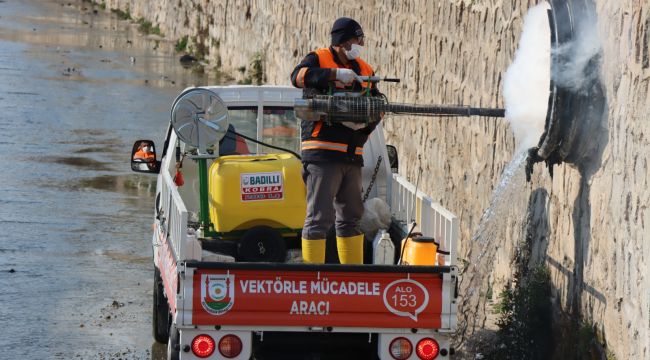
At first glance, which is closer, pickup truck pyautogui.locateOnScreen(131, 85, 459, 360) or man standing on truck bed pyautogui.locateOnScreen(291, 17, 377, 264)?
pickup truck pyautogui.locateOnScreen(131, 85, 459, 360)

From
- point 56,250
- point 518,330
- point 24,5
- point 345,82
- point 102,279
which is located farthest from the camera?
point 24,5

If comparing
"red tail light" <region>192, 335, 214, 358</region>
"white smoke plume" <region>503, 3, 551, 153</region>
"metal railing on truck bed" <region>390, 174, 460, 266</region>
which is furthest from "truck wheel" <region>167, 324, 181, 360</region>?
"white smoke plume" <region>503, 3, 551, 153</region>

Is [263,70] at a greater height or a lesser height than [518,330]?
greater

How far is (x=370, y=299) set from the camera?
7.23 meters

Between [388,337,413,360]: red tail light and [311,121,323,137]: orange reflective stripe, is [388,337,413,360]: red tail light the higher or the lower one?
the lower one

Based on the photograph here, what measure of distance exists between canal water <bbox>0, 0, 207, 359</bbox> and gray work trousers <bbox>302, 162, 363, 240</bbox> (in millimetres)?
2198

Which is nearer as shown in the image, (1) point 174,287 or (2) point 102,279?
(1) point 174,287

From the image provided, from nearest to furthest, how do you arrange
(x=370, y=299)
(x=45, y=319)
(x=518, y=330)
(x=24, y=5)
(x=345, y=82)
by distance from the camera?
(x=370, y=299) < (x=345, y=82) < (x=518, y=330) < (x=45, y=319) < (x=24, y=5)

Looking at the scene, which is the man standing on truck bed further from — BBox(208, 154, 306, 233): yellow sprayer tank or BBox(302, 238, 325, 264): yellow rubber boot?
BBox(208, 154, 306, 233): yellow sprayer tank

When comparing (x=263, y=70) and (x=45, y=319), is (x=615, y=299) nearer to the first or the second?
(x=45, y=319)

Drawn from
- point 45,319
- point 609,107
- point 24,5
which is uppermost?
point 24,5

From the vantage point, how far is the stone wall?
7273 millimetres

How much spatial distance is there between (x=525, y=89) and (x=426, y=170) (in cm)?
367

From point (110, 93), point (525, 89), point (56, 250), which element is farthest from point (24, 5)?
point (525, 89)
